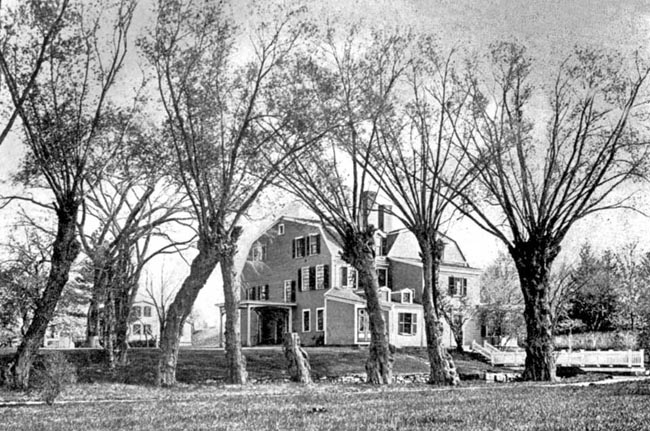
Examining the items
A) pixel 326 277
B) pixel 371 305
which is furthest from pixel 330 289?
pixel 371 305

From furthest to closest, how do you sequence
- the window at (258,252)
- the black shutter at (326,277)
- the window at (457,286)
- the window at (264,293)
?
the window at (258,252), the window at (264,293), the window at (457,286), the black shutter at (326,277)

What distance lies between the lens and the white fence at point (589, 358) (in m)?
40.8

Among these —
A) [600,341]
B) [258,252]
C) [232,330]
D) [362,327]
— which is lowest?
[600,341]

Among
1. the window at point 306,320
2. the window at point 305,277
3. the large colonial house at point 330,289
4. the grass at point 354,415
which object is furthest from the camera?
the window at point 305,277

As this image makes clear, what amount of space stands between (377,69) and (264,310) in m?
30.8

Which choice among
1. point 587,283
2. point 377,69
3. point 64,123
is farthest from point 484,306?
point 64,123

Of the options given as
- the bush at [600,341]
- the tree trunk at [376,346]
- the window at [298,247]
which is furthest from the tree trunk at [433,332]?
the bush at [600,341]

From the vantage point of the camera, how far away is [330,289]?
49781 mm

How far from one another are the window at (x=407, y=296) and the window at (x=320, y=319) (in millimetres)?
5253

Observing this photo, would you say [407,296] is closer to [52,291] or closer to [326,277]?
[326,277]

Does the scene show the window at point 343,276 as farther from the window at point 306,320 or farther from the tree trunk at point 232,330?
the tree trunk at point 232,330

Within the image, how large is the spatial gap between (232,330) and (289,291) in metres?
28.5

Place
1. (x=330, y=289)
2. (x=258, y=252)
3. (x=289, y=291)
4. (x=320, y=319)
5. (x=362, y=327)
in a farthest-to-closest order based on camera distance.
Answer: (x=258, y=252), (x=289, y=291), (x=320, y=319), (x=330, y=289), (x=362, y=327)

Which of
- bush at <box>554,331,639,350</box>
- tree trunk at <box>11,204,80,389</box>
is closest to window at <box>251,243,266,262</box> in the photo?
bush at <box>554,331,639,350</box>
